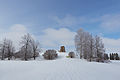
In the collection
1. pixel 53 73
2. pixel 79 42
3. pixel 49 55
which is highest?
pixel 79 42

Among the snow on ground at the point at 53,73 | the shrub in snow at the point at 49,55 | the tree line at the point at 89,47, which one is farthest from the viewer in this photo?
the shrub in snow at the point at 49,55

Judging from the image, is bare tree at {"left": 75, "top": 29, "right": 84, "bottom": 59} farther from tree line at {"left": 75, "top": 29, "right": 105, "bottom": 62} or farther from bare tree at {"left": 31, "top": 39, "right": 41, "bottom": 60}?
bare tree at {"left": 31, "top": 39, "right": 41, "bottom": 60}

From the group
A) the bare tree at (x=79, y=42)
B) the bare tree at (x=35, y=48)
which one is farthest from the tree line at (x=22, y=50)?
the bare tree at (x=79, y=42)

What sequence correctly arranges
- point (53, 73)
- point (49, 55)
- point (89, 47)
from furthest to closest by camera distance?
point (49, 55)
point (89, 47)
point (53, 73)

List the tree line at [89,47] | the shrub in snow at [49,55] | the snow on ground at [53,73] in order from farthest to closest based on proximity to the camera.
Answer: the shrub in snow at [49,55]
the tree line at [89,47]
the snow on ground at [53,73]

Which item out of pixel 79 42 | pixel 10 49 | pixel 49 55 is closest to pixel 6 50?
pixel 10 49

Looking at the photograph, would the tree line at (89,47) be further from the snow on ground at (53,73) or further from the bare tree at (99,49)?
the snow on ground at (53,73)

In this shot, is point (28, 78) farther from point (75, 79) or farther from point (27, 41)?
point (27, 41)

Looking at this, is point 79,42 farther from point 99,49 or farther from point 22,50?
point 22,50

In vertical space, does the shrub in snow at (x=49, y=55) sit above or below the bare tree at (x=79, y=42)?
below

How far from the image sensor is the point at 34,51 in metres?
28.7

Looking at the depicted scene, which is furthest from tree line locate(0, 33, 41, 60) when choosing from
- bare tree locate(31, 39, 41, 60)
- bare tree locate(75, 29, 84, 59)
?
bare tree locate(75, 29, 84, 59)

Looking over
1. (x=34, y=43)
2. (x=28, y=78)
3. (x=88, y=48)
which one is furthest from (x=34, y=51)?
(x=28, y=78)

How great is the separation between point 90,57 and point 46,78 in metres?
19.0
